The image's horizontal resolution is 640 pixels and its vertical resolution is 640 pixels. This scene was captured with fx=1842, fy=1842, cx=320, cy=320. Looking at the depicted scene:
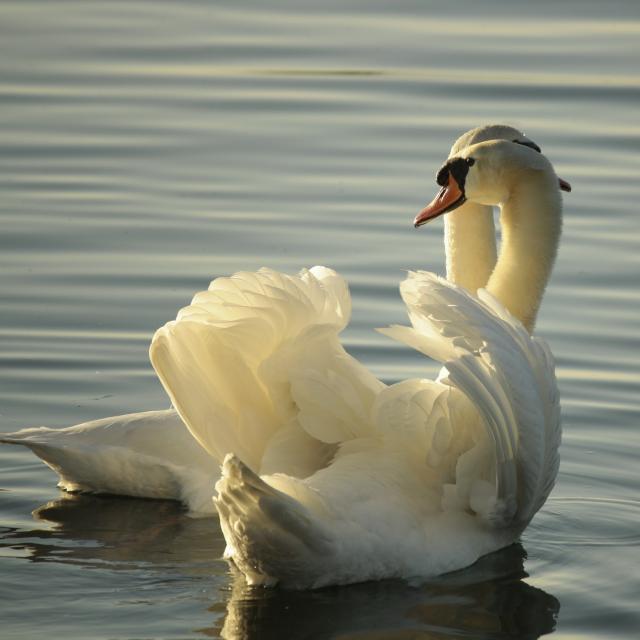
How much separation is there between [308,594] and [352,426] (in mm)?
710

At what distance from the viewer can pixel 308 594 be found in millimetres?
6668

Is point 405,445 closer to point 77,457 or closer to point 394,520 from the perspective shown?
point 394,520

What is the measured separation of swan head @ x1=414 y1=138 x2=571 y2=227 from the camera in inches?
311

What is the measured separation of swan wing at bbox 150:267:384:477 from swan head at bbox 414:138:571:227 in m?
1.02

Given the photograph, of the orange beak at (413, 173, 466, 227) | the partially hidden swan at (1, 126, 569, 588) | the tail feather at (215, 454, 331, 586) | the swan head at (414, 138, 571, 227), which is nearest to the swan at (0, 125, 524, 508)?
the swan head at (414, 138, 571, 227)

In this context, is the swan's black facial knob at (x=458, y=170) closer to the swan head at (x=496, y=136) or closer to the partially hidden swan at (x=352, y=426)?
the swan head at (x=496, y=136)

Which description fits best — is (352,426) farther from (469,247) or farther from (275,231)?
(275,231)

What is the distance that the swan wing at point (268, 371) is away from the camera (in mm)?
6902

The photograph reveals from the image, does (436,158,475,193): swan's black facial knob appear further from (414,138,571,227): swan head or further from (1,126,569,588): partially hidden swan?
(1,126,569,588): partially hidden swan

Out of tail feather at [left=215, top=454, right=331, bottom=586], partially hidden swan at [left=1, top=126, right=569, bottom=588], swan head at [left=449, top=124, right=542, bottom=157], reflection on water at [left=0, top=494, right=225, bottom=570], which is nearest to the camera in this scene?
tail feather at [left=215, top=454, right=331, bottom=586]

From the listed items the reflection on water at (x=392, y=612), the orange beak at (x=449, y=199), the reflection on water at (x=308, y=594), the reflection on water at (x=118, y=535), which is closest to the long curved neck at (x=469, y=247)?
the orange beak at (x=449, y=199)

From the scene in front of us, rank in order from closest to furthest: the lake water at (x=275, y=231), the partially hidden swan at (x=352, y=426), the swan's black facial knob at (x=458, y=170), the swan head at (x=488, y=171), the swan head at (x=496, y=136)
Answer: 1. the partially hidden swan at (x=352, y=426)
2. the lake water at (x=275, y=231)
3. the swan head at (x=488, y=171)
4. the swan's black facial knob at (x=458, y=170)
5. the swan head at (x=496, y=136)

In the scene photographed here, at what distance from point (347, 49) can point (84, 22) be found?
261 centimetres

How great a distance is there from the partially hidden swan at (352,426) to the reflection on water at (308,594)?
0.31ft
